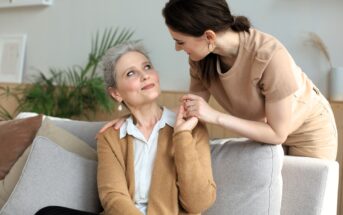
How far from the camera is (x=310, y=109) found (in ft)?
5.28

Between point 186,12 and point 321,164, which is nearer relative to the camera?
point 186,12

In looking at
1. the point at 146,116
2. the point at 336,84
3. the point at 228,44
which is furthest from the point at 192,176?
the point at 336,84

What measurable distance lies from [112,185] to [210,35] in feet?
2.11

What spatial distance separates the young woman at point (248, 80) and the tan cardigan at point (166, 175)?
13 cm

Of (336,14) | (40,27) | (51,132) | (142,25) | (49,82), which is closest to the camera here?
(51,132)

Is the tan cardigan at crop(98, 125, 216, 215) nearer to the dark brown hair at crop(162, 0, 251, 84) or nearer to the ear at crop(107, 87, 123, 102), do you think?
the ear at crop(107, 87, 123, 102)

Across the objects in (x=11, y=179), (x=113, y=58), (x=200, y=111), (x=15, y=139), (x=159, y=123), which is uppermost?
(x=113, y=58)

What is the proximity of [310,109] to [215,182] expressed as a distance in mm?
457

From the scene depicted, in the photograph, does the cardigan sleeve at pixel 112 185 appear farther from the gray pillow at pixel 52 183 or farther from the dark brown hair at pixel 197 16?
the dark brown hair at pixel 197 16

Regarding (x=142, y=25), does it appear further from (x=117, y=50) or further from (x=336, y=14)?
(x=117, y=50)

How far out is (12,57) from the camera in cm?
389

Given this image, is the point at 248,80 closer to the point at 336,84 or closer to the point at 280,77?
the point at 280,77

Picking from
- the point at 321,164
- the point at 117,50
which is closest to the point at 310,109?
the point at 321,164

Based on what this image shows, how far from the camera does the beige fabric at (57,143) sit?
Answer: 1.84m
